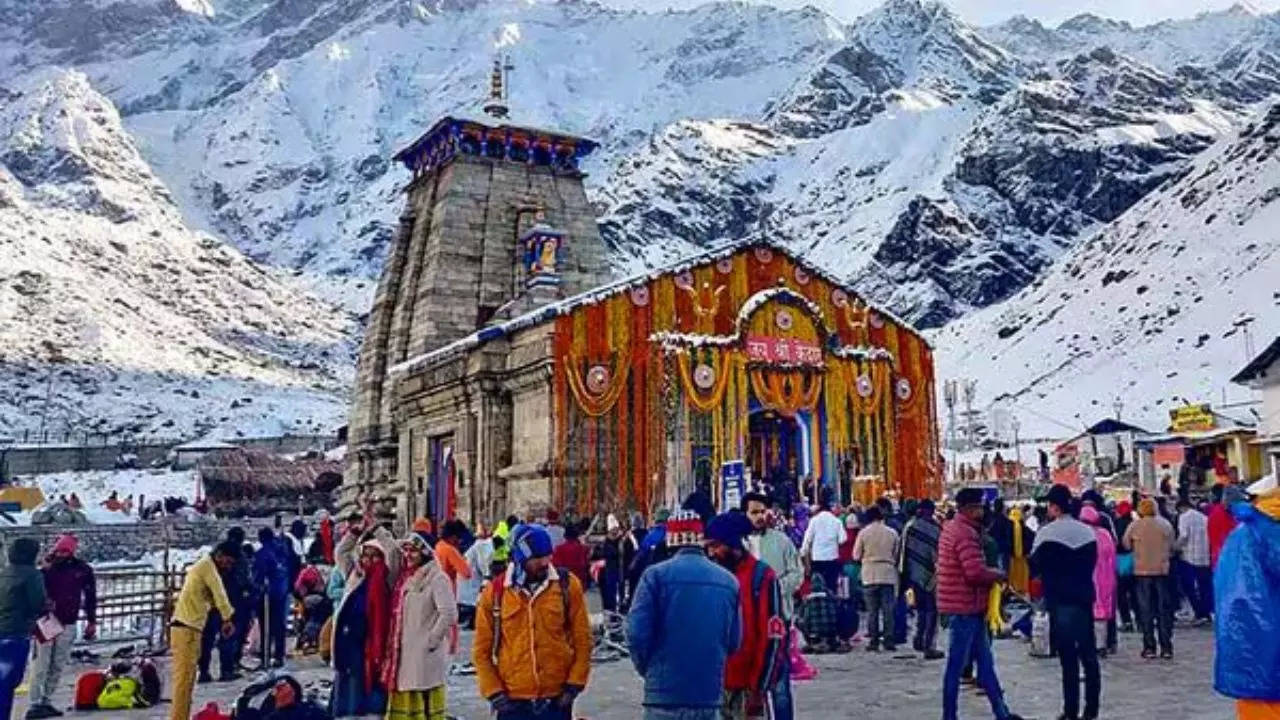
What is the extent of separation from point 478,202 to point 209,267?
79075 millimetres

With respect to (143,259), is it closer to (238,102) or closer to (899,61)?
(238,102)

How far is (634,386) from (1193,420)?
25.3m

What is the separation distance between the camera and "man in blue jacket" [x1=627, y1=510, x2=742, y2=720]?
4730 mm

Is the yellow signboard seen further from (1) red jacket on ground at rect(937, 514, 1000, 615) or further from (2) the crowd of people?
(1) red jacket on ground at rect(937, 514, 1000, 615)

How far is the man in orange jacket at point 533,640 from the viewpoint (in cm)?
527

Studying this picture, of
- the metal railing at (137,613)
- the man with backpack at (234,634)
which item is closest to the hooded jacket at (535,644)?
the man with backpack at (234,634)

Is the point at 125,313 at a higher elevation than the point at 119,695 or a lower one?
higher

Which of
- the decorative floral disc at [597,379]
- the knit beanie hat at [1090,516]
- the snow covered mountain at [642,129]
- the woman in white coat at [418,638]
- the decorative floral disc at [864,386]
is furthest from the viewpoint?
the snow covered mountain at [642,129]

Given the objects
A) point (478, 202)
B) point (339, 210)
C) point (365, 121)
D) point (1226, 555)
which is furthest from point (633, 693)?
point (365, 121)

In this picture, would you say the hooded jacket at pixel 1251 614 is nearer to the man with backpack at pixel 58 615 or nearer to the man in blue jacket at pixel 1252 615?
the man in blue jacket at pixel 1252 615

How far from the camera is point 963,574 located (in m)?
7.21

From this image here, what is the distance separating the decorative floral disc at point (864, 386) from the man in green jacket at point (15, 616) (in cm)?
1656

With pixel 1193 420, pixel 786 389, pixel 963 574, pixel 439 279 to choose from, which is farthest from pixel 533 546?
pixel 1193 420

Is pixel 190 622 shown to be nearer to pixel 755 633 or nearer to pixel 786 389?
pixel 755 633
